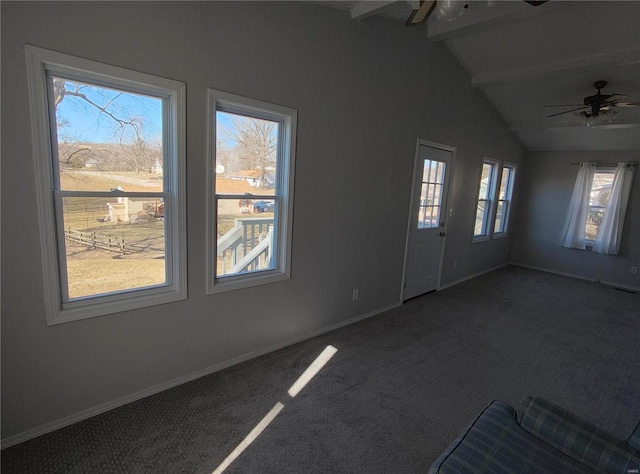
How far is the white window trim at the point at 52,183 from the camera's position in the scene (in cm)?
156

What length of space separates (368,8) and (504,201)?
16.2 ft

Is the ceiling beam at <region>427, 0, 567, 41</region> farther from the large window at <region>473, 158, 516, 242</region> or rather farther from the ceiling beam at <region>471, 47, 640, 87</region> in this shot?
the large window at <region>473, 158, 516, 242</region>

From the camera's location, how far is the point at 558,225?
20.0ft

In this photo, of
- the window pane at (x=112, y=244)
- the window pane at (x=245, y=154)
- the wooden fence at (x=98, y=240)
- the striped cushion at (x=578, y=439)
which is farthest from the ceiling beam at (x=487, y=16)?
the wooden fence at (x=98, y=240)

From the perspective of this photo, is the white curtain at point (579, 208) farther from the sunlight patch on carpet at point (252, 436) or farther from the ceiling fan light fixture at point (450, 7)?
the sunlight patch on carpet at point (252, 436)

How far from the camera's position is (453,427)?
2023 millimetres

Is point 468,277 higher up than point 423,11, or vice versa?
point 423,11

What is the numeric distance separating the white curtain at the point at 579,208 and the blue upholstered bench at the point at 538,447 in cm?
555

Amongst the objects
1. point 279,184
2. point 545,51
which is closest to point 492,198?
point 545,51

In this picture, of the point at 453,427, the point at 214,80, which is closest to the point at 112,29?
the point at 214,80

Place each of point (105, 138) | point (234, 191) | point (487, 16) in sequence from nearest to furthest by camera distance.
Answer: point (105, 138), point (234, 191), point (487, 16)

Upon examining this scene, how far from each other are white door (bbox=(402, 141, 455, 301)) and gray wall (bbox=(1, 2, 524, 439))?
219 mm

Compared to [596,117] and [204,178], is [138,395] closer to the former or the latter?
[204,178]

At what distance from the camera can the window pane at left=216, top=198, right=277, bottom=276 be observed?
242cm
